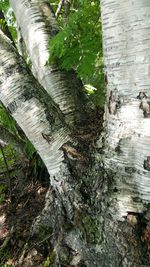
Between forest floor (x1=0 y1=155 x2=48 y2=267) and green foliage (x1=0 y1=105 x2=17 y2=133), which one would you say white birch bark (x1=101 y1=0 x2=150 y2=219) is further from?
green foliage (x1=0 y1=105 x2=17 y2=133)

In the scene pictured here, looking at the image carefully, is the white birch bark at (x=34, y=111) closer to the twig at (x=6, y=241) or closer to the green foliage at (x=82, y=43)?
the green foliage at (x=82, y=43)

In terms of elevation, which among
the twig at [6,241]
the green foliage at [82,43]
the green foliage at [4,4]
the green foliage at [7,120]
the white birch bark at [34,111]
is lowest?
the twig at [6,241]

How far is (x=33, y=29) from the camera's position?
114 inches

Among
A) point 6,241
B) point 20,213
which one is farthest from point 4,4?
point 6,241

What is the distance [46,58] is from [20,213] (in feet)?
4.41

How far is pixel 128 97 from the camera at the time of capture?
6.31 ft

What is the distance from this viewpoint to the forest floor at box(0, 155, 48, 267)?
2.57 m

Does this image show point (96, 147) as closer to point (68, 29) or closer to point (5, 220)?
point (68, 29)

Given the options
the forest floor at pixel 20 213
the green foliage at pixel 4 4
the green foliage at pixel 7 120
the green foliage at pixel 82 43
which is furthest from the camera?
the green foliage at pixel 4 4

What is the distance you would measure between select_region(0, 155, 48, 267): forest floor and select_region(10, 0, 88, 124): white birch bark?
2.99 ft

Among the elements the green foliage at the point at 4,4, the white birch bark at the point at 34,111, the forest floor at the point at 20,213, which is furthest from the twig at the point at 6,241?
the green foliage at the point at 4,4

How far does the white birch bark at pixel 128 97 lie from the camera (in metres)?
1.79

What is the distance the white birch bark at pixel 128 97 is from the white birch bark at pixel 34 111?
0.33 metres

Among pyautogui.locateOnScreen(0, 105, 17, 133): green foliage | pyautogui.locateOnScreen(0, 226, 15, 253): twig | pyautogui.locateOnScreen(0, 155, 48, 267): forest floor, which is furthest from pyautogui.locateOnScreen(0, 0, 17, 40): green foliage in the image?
pyautogui.locateOnScreen(0, 226, 15, 253): twig
